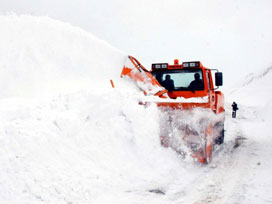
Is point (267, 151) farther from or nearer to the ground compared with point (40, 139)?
nearer to the ground

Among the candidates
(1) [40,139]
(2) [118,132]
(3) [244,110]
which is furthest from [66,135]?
(3) [244,110]

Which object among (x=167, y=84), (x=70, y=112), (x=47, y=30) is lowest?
(x=70, y=112)

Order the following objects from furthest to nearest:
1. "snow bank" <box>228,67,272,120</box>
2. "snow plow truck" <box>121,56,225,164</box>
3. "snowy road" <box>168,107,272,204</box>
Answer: "snow bank" <box>228,67,272,120</box> → "snow plow truck" <box>121,56,225,164</box> → "snowy road" <box>168,107,272,204</box>

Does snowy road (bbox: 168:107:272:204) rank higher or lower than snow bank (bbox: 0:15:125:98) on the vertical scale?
lower

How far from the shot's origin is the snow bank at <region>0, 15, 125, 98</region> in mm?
7276

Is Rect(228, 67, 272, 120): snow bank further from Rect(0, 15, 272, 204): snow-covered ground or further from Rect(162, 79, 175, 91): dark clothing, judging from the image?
Rect(0, 15, 272, 204): snow-covered ground

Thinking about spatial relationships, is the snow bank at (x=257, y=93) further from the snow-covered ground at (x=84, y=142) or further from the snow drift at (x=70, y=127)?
A: the snow drift at (x=70, y=127)

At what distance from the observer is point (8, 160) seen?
4.05 m

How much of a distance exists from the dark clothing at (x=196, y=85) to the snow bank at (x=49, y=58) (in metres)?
1.91

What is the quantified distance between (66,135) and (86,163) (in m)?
0.59

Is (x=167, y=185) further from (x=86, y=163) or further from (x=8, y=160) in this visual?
(x=8, y=160)

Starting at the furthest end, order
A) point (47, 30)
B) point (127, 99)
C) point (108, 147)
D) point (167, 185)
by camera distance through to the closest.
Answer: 1. point (47, 30)
2. point (127, 99)
3. point (108, 147)
4. point (167, 185)

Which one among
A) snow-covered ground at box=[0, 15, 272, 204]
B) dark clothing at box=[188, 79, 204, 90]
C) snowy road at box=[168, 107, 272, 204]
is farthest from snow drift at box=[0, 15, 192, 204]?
dark clothing at box=[188, 79, 204, 90]

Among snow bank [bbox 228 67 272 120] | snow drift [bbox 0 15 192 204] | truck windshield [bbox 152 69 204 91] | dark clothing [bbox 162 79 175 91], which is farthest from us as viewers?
snow bank [bbox 228 67 272 120]
